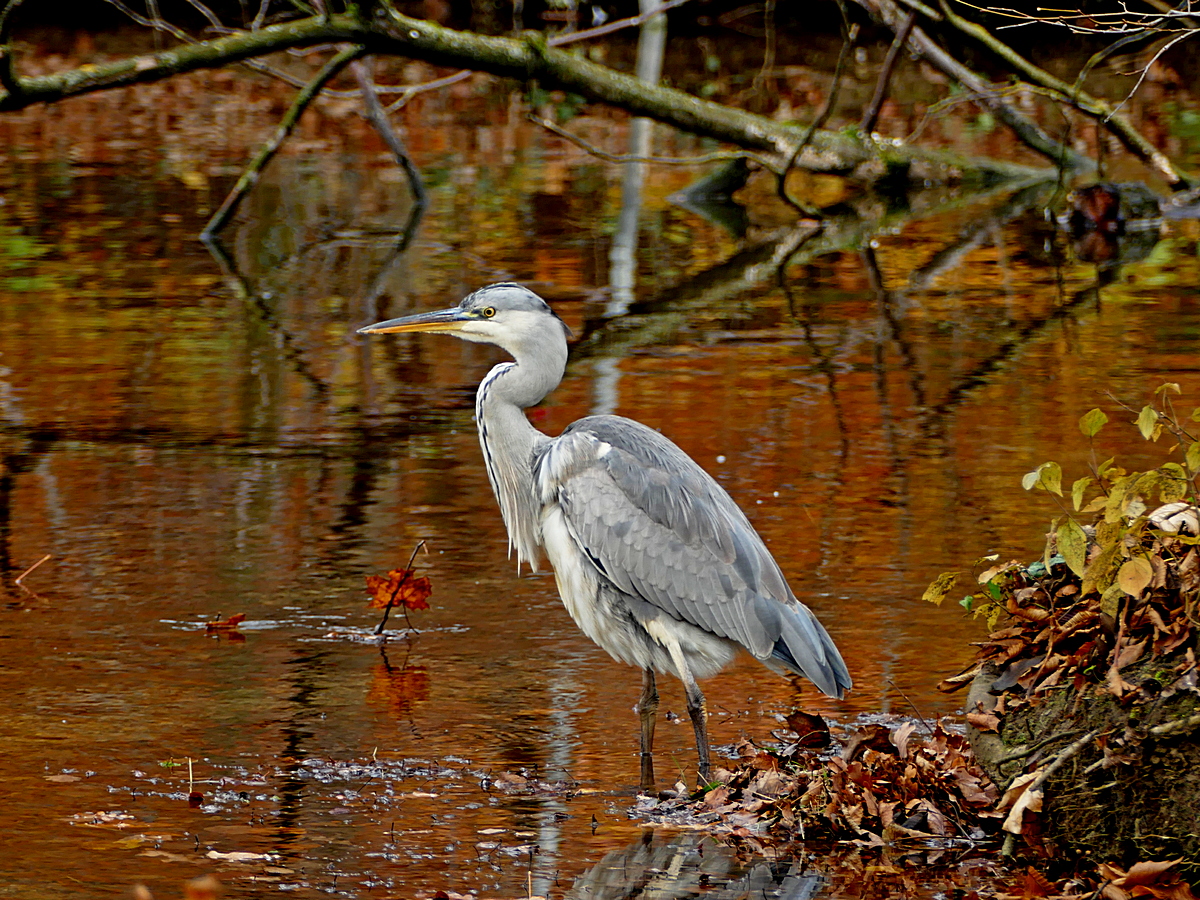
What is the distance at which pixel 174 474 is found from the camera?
896 cm

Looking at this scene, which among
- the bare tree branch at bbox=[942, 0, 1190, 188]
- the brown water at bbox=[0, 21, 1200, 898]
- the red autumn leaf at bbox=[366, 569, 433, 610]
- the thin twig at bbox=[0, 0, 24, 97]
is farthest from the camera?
the bare tree branch at bbox=[942, 0, 1190, 188]

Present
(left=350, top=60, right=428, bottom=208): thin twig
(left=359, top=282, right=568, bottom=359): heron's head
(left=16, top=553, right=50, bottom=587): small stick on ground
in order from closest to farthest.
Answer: (left=359, top=282, right=568, bottom=359): heron's head < (left=16, top=553, right=50, bottom=587): small stick on ground < (left=350, top=60, right=428, bottom=208): thin twig

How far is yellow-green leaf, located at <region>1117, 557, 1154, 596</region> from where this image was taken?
4.65m

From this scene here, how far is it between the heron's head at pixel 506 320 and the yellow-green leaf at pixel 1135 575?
7.33 ft

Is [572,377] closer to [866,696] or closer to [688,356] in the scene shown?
[688,356]

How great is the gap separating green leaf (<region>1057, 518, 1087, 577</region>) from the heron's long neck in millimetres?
2011

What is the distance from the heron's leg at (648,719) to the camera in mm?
5566

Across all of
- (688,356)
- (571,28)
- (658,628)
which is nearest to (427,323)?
(658,628)

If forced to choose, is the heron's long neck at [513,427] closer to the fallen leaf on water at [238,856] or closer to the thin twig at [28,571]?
the fallen leaf on water at [238,856]

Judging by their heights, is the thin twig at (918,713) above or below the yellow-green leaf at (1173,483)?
below

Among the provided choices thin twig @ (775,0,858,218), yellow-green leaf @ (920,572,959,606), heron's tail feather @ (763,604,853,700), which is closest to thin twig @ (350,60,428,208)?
thin twig @ (775,0,858,218)

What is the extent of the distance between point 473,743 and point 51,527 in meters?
3.28

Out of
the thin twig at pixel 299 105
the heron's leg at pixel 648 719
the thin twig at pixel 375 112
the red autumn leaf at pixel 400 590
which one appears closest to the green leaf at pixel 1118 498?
the heron's leg at pixel 648 719

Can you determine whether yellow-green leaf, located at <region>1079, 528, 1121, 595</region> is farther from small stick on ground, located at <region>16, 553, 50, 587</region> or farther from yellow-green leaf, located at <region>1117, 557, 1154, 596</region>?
small stick on ground, located at <region>16, 553, 50, 587</region>
